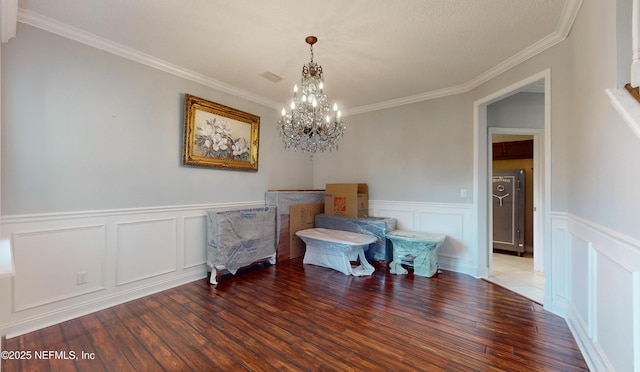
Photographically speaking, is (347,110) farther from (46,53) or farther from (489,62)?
(46,53)

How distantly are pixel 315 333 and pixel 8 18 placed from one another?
3212 millimetres

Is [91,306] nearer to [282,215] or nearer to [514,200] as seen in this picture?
[282,215]

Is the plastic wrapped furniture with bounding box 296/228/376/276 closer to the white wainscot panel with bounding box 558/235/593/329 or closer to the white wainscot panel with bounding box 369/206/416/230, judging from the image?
the white wainscot panel with bounding box 369/206/416/230

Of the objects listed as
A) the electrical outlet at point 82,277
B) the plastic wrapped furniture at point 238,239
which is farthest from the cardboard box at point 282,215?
the electrical outlet at point 82,277

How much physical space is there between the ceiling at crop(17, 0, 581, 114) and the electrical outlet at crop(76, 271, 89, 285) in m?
2.16

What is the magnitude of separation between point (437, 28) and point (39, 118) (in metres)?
3.50

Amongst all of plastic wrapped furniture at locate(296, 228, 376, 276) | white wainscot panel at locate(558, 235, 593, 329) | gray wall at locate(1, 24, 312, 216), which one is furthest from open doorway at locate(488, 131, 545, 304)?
gray wall at locate(1, 24, 312, 216)

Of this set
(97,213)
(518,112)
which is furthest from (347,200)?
(97,213)

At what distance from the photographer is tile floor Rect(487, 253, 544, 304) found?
2773 mm

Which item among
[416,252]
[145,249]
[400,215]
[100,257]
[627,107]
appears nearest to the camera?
[627,107]

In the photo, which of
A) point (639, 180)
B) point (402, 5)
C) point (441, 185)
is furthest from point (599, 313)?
point (402, 5)

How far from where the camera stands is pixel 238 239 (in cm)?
319

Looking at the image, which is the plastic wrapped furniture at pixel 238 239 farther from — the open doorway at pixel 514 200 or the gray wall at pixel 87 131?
the open doorway at pixel 514 200

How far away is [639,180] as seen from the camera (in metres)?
1.08
